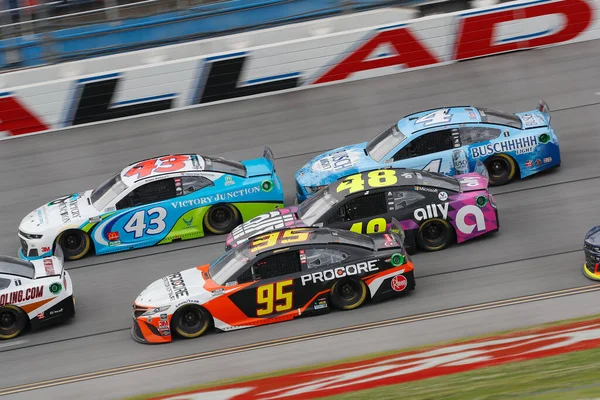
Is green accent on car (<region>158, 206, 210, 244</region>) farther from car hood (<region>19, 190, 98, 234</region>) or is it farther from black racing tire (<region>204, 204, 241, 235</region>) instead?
→ car hood (<region>19, 190, 98, 234</region>)

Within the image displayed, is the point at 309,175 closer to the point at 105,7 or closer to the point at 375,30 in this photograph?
the point at 375,30

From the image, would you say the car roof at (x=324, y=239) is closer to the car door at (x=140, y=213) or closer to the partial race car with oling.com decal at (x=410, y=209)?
the partial race car with oling.com decal at (x=410, y=209)

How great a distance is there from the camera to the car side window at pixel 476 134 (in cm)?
1563

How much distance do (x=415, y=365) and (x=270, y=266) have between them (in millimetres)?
2626

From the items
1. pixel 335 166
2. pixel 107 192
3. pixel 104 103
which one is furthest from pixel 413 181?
pixel 104 103

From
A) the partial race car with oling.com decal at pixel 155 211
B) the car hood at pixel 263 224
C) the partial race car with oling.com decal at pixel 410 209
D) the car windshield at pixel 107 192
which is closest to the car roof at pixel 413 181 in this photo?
the partial race car with oling.com decal at pixel 410 209

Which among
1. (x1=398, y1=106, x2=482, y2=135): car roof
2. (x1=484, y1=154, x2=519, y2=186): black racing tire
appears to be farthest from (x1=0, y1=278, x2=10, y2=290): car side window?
(x1=484, y1=154, x2=519, y2=186): black racing tire

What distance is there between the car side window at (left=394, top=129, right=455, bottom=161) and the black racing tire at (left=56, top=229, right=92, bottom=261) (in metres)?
5.49

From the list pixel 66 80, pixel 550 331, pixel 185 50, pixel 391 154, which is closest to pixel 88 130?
pixel 66 80

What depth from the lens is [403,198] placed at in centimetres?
1385

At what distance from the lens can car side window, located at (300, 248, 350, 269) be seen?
41.3 ft

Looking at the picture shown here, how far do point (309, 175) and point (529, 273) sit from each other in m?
4.59

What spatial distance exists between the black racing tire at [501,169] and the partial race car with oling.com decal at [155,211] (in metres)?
3.70

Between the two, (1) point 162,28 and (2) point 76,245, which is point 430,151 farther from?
(1) point 162,28
